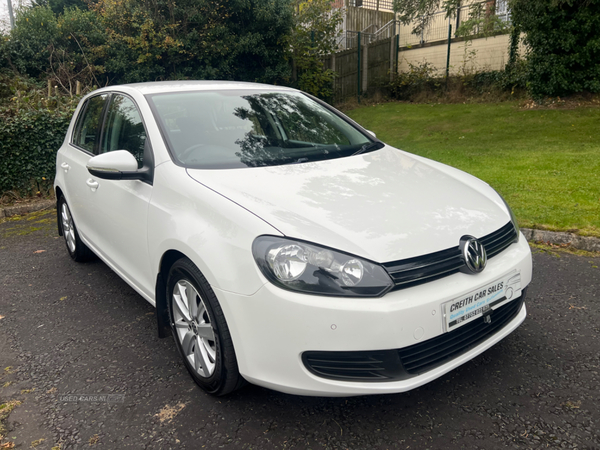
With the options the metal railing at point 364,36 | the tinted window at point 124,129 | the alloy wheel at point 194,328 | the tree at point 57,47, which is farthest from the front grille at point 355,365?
the metal railing at point 364,36

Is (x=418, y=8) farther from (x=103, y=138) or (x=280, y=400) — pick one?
(x=280, y=400)

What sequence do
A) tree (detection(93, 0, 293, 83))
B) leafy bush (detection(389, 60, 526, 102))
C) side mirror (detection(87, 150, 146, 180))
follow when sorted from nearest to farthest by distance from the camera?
side mirror (detection(87, 150, 146, 180))
tree (detection(93, 0, 293, 83))
leafy bush (detection(389, 60, 526, 102))

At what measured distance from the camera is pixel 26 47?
1389 cm

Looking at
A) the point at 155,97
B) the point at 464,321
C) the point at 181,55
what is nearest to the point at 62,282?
the point at 155,97

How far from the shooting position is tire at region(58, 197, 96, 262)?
454cm

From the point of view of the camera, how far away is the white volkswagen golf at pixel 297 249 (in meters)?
2.00

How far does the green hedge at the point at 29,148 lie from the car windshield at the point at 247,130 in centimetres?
514

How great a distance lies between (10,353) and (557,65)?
13.8m

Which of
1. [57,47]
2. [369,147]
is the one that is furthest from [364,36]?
[369,147]

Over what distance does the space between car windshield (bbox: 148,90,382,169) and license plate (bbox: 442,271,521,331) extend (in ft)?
4.31

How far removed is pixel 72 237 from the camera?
466 centimetres

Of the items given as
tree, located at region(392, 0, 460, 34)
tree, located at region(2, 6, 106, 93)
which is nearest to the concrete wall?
tree, located at region(392, 0, 460, 34)

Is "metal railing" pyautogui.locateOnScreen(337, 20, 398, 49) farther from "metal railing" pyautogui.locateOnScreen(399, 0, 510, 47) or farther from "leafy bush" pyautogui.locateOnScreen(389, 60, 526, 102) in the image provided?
"leafy bush" pyautogui.locateOnScreen(389, 60, 526, 102)

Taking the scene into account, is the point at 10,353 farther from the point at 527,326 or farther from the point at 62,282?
the point at 527,326
